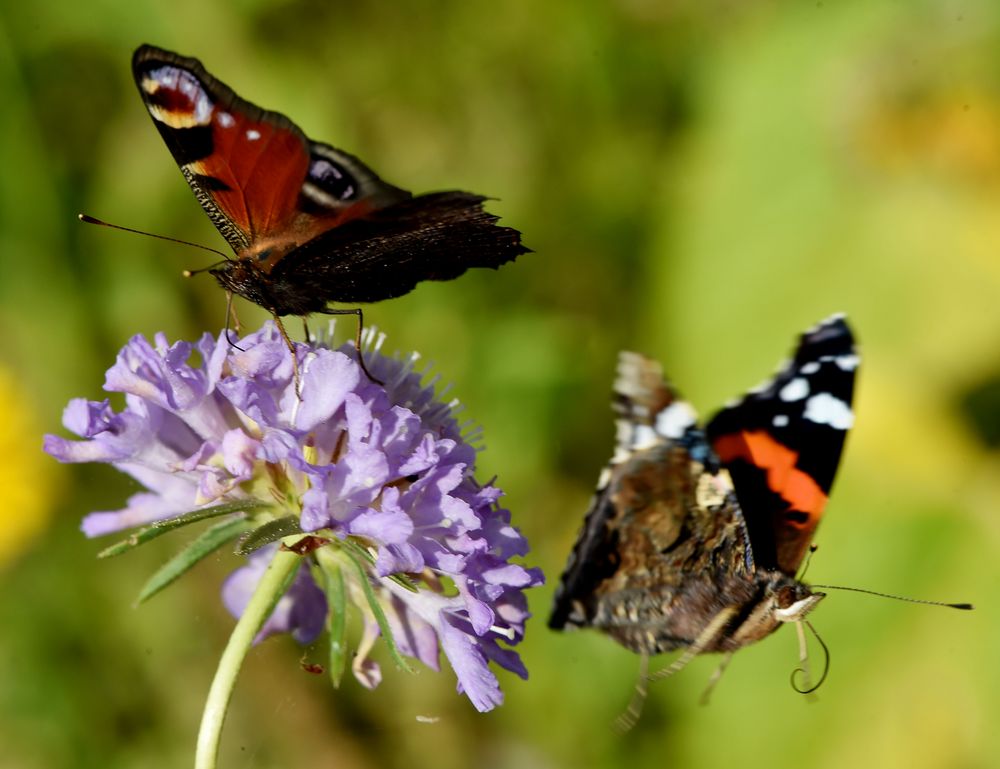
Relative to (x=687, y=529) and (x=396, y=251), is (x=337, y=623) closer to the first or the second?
(x=396, y=251)

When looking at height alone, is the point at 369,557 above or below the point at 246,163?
below

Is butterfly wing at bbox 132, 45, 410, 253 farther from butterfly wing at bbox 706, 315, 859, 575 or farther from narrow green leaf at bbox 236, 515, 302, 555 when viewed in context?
butterfly wing at bbox 706, 315, 859, 575

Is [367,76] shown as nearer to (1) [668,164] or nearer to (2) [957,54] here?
(1) [668,164]

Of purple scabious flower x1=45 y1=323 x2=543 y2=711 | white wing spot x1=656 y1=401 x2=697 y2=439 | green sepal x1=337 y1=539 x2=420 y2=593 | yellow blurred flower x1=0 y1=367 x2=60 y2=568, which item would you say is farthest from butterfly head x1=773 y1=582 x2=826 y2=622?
yellow blurred flower x1=0 y1=367 x2=60 y2=568

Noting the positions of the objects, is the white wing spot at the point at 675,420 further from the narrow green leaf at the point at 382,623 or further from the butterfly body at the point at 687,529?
the narrow green leaf at the point at 382,623

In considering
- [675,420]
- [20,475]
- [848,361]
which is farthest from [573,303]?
[20,475]

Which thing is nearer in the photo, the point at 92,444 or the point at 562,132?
the point at 92,444

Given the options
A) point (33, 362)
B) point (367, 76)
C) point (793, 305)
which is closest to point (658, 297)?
point (793, 305)
